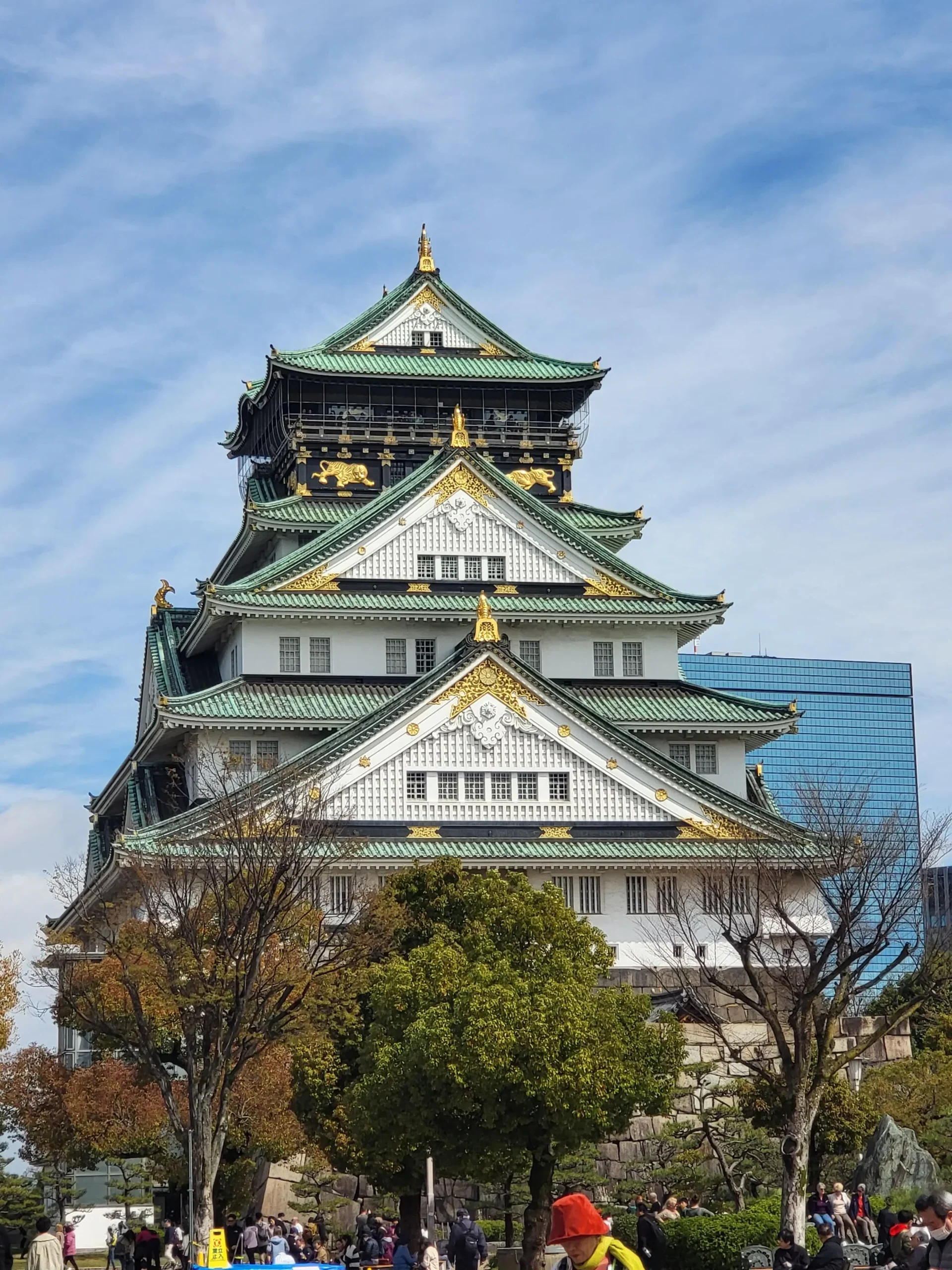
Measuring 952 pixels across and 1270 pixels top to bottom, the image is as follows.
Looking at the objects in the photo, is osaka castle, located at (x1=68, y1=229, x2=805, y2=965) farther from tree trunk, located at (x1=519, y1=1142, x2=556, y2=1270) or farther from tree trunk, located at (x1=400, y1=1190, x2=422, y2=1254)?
tree trunk, located at (x1=519, y1=1142, x2=556, y2=1270)

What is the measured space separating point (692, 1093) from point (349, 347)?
34938 millimetres

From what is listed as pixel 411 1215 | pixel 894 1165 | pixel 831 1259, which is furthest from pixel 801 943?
pixel 831 1259

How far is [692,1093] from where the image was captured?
46906mm

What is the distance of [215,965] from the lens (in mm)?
38188

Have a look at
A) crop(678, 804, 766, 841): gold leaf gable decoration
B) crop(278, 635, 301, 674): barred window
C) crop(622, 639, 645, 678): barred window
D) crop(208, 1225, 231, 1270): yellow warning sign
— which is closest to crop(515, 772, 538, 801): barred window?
crop(678, 804, 766, 841): gold leaf gable decoration

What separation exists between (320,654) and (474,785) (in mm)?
7477

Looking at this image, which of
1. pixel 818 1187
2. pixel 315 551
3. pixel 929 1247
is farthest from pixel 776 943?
pixel 929 1247

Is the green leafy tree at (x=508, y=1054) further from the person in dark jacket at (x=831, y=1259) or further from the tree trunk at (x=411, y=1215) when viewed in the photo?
the person in dark jacket at (x=831, y=1259)

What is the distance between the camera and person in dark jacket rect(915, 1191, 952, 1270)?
612 inches

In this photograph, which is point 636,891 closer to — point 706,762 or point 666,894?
point 666,894

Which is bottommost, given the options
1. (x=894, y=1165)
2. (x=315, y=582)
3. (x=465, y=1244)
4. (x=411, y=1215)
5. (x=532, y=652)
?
(x=411, y=1215)

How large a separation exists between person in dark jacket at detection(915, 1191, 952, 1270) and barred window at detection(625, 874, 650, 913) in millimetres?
45661

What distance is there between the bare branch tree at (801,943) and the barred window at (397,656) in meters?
12.1

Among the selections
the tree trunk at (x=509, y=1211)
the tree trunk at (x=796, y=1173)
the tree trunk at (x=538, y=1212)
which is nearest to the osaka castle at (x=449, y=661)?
the tree trunk at (x=509, y=1211)
